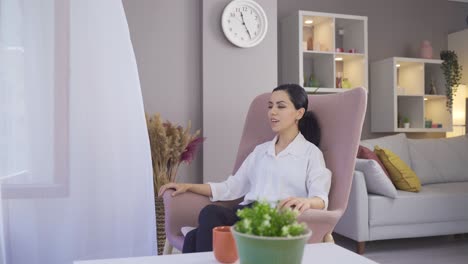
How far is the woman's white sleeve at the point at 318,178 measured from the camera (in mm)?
1879

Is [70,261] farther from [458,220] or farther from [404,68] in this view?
[404,68]

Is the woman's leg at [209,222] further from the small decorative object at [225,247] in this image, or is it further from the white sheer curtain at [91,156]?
the small decorative object at [225,247]

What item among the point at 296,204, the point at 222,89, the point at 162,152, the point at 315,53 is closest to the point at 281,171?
the point at 296,204

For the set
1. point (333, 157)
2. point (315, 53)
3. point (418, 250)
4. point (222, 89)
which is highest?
point (315, 53)

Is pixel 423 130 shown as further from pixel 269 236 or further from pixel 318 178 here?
pixel 269 236

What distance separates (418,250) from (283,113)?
1995 millimetres

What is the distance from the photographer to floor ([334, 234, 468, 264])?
A: 10.2 ft

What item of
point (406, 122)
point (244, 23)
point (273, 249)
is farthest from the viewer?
point (406, 122)

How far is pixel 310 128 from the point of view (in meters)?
2.21

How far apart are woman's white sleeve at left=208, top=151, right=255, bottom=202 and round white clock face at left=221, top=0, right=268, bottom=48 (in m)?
1.30

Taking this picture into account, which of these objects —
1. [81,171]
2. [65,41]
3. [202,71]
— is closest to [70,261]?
[81,171]

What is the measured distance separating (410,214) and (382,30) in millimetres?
2729

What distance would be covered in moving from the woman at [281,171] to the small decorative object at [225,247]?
64 cm

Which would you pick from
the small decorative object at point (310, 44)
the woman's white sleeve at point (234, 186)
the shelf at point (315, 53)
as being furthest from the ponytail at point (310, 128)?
the small decorative object at point (310, 44)
